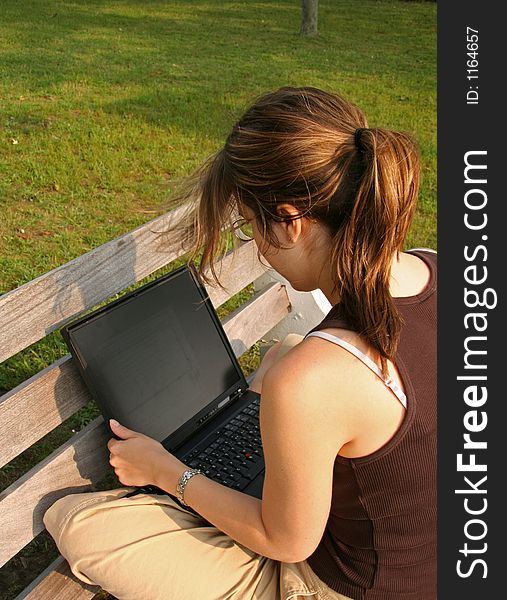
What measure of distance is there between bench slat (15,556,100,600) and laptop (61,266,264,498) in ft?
1.06

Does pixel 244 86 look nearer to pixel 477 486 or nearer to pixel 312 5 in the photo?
pixel 312 5

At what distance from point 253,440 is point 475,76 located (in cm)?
138

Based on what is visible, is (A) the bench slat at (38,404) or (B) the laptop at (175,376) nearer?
(A) the bench slat at (38,404)

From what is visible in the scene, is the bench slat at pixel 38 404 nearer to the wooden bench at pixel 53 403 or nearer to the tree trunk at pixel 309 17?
the wooden bench at pixel 53 403

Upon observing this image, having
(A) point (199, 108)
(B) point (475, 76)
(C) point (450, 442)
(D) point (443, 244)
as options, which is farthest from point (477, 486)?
(A) point (199, 108)

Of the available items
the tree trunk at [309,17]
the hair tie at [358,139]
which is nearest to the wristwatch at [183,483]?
the hair tie at [358,139]

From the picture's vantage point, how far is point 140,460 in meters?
2.00

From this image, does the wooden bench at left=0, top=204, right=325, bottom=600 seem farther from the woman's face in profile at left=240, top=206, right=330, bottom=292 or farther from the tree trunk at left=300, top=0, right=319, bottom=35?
the tree trunk at left=300, top=0, right=319, bottom=35

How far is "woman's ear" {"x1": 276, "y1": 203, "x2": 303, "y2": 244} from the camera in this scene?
167 cm

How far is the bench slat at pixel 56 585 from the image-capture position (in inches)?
79.5

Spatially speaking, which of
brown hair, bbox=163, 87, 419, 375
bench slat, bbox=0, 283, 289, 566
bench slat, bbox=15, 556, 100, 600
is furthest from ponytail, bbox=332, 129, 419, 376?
bench slat, bbox=15, 556, 100, 600

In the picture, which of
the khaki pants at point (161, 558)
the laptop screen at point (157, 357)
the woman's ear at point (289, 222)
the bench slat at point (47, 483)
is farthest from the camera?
the laptop screen at point (157, 357)

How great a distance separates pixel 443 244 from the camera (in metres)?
1.98

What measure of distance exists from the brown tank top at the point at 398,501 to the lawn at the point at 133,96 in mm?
560
